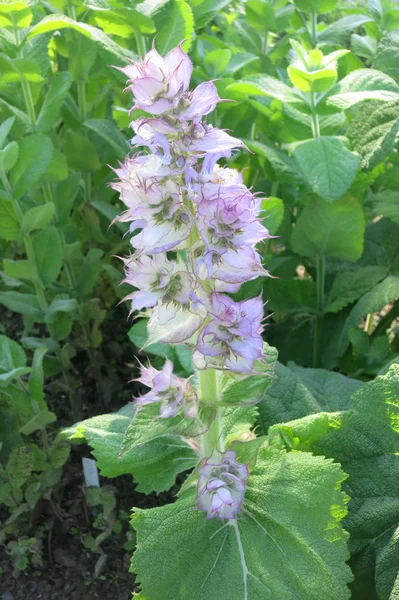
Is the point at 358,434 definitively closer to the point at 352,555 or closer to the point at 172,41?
the point at 352,555

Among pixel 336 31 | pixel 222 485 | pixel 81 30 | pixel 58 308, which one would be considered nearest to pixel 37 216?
pixel 58 308

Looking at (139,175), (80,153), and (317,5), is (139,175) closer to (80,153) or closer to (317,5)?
(80,153)

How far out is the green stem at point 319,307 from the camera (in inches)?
77.5

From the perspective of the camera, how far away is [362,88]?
1717 mm

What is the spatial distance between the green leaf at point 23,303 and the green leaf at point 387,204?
95 cm

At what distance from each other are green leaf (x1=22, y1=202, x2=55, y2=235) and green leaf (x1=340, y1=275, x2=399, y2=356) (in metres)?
0.84

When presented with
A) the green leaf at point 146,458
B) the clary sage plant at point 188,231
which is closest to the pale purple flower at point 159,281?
the clary sage plant at point 188,231

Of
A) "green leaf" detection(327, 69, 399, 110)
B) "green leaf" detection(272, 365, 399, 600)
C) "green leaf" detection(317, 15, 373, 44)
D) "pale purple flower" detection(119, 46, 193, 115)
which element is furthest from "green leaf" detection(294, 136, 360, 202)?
"pale purple flower" detection(119, 46, 193, 115)

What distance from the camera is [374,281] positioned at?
1.94 metres

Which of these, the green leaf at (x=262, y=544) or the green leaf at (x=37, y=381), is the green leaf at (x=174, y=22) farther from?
the green leaf at (x=262, y=544)

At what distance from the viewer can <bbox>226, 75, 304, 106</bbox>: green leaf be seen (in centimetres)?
168

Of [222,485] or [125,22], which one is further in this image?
[125,22]

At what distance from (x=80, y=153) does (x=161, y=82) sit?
4.23ft

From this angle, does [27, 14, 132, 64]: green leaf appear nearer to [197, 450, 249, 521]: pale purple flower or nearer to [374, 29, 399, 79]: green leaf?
[374, 29, 399, 79]: green leaf
